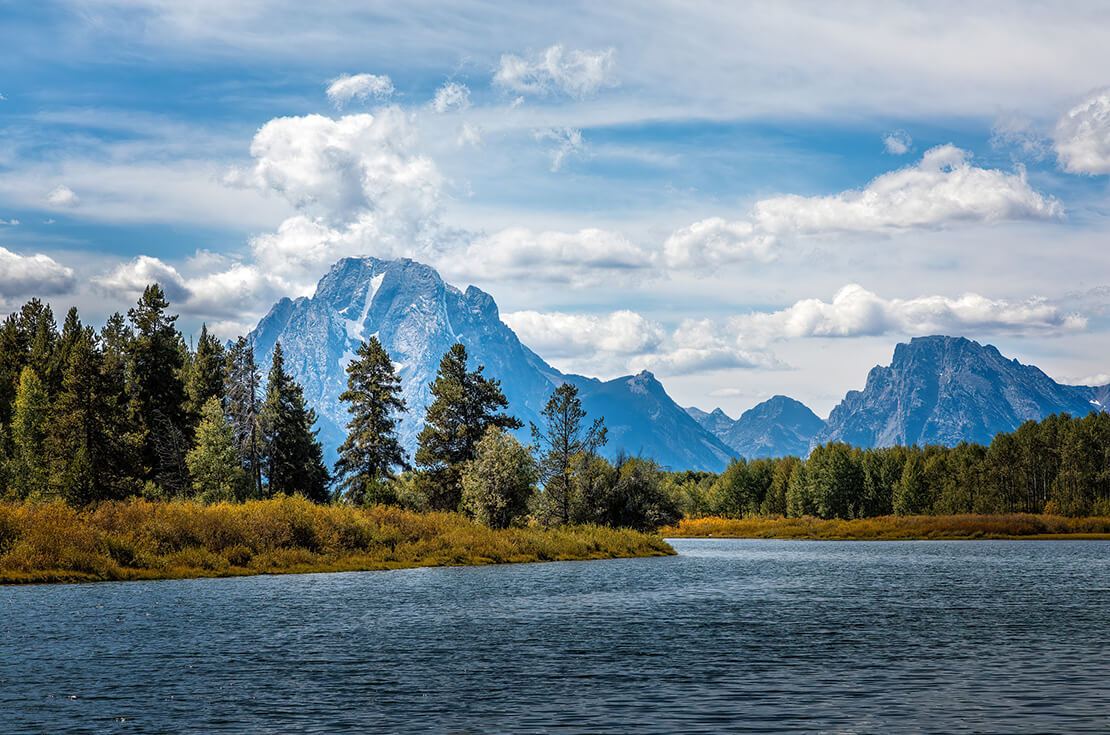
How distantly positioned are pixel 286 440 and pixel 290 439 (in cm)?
60

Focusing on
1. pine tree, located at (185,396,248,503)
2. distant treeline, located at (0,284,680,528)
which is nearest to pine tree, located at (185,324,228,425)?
distant treeline, located at (0,284,680,528)

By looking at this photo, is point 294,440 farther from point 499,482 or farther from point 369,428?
point 499,482

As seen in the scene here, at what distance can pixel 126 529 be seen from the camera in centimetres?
7769

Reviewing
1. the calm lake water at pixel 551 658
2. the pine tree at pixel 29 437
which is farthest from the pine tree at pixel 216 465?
the calm lake water at pixel 551 658

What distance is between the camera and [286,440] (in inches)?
5017

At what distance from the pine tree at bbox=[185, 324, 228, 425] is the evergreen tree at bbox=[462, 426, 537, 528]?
44502 millimetres

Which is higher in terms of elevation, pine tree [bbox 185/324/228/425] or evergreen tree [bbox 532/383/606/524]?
pine tree [bbox 185/324/228/425]

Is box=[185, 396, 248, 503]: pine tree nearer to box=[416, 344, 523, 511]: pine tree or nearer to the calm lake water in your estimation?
box=[416, 344, 523, 511]: pine tree

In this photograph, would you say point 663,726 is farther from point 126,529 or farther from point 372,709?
point 126,529

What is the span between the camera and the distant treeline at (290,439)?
110562mm

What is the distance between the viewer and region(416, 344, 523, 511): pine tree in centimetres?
12525

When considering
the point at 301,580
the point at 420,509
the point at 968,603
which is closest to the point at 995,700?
the point at 968,603

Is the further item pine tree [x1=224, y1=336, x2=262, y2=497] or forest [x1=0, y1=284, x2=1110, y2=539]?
pine tree [x1=224, y1=336, x2=262, y2=497]

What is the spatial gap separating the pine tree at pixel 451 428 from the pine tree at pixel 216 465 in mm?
22596
